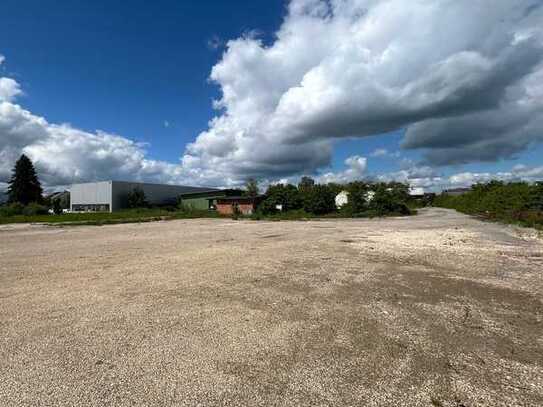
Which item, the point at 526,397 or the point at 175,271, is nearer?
the point at 526,397

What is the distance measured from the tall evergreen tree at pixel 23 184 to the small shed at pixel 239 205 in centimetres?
4172

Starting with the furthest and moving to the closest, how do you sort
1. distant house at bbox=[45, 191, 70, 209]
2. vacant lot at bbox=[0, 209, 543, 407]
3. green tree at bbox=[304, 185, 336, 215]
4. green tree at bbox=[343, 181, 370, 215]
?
1. distant house at bbox=[45, 191, 70, 209]
2. green tree at bbox=[304, 185, 336, 215]
3. green tree at bbox=[343, 181, 370, 215]
4. vacant lot at bbox=[0, 209, 543, 407]

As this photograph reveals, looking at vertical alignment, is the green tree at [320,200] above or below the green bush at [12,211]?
above

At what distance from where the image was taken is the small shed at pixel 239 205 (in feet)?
145

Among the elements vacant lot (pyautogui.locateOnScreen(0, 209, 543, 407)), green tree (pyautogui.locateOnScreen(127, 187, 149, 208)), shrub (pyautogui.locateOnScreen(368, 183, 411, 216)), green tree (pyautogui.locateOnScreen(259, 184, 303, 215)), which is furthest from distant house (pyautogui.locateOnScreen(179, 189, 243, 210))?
vacant lot (pyautogui.locateOnScreen(0, 209, 543, 407))

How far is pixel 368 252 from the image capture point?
10219 millimetres

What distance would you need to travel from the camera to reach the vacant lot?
2.70 metres

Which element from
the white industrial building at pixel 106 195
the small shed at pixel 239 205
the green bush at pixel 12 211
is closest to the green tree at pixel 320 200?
the small shed at pixel 239 205

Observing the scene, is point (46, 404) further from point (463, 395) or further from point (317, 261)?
point (317, 261)

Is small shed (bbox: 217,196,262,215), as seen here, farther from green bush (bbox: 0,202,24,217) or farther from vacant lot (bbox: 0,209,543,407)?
vacant lot (bbox: 0,209,543,407)

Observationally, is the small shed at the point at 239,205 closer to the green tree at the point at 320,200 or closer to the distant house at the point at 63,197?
the green tree at the point at 320,200

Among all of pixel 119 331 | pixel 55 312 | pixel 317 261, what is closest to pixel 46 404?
pixel 119 331

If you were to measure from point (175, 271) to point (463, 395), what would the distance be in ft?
21.7

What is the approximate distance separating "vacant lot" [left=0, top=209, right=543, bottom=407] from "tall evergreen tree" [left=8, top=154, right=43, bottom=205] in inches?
2583
